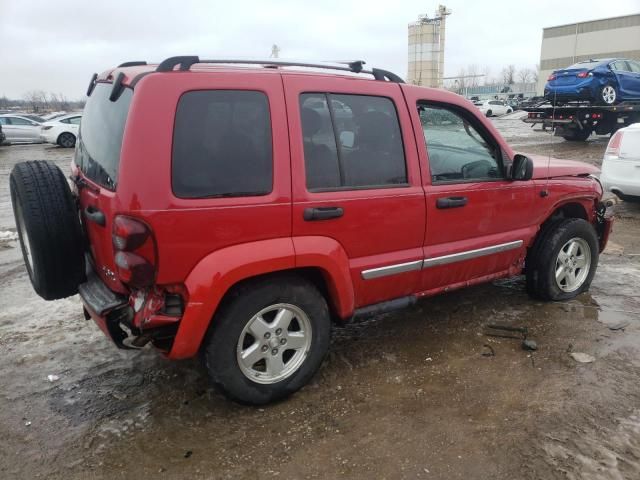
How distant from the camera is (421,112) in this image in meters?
3.45

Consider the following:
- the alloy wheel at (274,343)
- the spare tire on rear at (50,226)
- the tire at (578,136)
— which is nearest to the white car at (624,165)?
the alloy wheel at (274,343)

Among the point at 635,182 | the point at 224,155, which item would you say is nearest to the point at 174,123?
the point at 224,155

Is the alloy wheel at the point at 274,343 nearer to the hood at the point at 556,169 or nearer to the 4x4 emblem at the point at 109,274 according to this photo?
the 4x4 emblem at the point at 109,274

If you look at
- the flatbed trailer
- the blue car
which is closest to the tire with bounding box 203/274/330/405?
the flatbed trailer

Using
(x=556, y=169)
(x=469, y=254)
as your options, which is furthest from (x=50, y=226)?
(x=556, y=169)

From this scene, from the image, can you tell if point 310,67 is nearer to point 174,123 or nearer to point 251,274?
point 174,123

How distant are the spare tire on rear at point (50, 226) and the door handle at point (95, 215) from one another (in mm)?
111

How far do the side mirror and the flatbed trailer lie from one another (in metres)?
11.9

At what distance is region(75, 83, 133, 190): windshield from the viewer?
8.57 feet

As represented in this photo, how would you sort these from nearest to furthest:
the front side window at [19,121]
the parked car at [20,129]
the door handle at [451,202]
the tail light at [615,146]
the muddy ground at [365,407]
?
A: the muddy ground at [365,407], the door handle at [451,202], the tail light at [615,146], the parked car at [20,129], the front side window at [19,121]

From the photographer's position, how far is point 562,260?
4.45m

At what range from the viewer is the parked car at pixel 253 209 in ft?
8.35

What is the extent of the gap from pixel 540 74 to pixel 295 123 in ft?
215

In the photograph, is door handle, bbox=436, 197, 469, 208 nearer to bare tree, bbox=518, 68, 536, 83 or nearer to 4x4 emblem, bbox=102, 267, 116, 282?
4x4 emblem, bbox=102, 267, 116, 282
